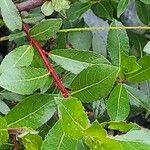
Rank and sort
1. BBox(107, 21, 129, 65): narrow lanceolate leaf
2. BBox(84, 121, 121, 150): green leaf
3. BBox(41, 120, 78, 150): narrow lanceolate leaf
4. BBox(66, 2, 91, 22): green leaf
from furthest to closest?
BBox(66, 2, 91, 22): green leaf
BBox(107, 21, 129, 65): narrow lanceolate leaf
BBox(41, 120, 78, 150): narrow lanceolate leaf
BBox(84, 121, 121, 150): green leaf

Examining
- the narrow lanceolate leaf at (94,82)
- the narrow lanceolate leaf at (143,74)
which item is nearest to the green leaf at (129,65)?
the narrow lanceolate leaf at (143,74)

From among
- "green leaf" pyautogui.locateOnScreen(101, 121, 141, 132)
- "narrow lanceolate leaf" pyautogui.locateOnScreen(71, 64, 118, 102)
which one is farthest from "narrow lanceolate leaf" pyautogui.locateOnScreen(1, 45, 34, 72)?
"green leaf" pyautogui.locateOnScreen(101, 121, 141, 132)

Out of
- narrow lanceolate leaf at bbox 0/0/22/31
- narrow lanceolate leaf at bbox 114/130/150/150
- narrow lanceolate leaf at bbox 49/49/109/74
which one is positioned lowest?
narrow lanceolate leaf at bbox 114/130/150/150

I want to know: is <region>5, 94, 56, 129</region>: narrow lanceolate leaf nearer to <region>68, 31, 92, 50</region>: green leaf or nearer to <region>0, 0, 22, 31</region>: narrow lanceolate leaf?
<region>0, 0, 22, 31</region>: narrow lanceolate leaf

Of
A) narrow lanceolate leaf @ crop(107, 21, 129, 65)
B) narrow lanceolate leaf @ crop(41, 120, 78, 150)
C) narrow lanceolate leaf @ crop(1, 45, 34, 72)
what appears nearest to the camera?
narrow lanceolate leaf @ crop(41, 120, 78, 150)

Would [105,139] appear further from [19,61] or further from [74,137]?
[19,61]

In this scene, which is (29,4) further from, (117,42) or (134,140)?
(134,140)

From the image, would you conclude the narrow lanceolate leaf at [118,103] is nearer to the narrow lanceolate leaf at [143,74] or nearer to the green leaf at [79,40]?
the narrow lanceolate leaf at [143,74]

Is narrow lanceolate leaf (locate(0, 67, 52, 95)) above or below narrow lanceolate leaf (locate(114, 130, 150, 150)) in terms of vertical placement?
above
